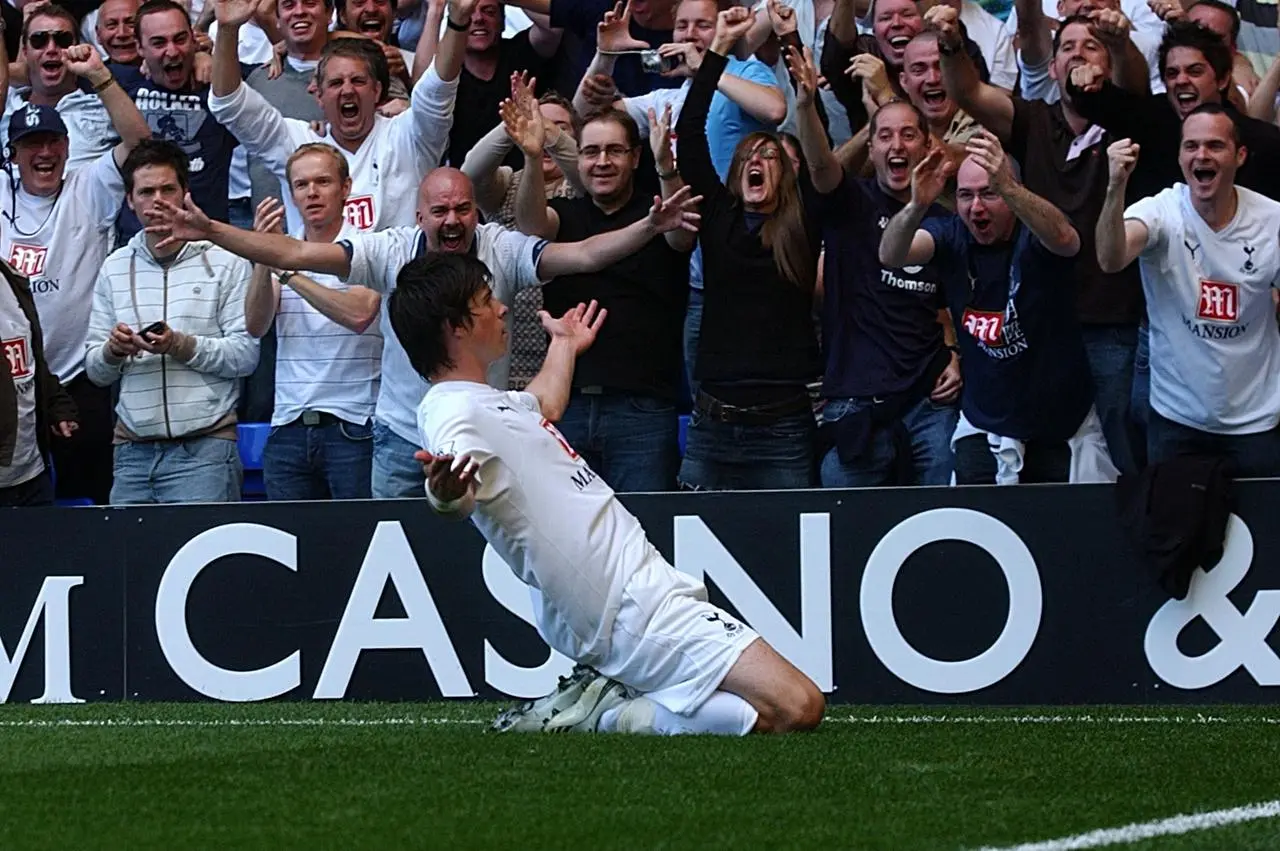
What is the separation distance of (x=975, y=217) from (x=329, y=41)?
342cm

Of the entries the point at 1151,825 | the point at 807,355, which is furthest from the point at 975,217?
the point at 1151,825

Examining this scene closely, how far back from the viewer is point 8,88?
38.2 ft

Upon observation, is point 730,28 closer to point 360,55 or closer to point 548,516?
point 360,55

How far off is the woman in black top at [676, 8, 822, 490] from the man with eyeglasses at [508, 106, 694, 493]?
0.48 feet

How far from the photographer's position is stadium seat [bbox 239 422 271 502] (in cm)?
1038

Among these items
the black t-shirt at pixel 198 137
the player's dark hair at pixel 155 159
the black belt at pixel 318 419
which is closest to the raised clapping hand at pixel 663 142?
the black belt at pixel 318 419

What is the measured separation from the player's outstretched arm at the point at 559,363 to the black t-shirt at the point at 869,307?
2481 mm

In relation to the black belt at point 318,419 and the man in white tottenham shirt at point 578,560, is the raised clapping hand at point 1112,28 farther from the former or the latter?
the black belt at point 318,419

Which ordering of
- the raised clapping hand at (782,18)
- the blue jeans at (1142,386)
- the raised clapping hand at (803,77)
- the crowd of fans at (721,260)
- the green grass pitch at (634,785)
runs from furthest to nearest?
1. the raised clapping hand at (782,18)
2. the raised clapping hand at (803,77)
3. the blue jeans at (1142,386)
4. the crowd of fans at (721,260)
5. the green grass pitch at (634,785)

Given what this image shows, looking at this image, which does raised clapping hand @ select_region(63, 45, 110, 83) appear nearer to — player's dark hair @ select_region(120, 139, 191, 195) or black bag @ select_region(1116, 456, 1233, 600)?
player's dark hair @ select_region(120, 139, 191, 195)

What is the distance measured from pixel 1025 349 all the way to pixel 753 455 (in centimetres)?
132

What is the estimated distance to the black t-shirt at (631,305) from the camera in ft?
30.2

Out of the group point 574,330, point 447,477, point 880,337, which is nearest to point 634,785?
point 447,477

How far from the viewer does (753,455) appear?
30.2 ft
